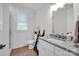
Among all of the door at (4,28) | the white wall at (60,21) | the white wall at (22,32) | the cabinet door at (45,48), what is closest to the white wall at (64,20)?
the white wall at (60,21)

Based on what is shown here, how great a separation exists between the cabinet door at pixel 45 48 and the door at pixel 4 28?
490 millimetres

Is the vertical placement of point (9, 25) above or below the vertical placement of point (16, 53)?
above

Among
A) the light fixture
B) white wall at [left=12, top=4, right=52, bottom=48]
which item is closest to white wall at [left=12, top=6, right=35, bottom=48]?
white wall at [left=12, top=4, right=52, bottom=48]

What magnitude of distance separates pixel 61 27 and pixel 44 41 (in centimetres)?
34

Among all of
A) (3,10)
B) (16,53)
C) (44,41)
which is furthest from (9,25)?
(44,41)

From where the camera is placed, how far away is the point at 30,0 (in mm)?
1983

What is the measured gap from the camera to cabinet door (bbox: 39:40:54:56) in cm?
191

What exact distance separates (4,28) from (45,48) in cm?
69

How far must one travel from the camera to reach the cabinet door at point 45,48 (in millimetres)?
1909

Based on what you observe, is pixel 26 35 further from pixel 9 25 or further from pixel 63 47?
pixel 63 47

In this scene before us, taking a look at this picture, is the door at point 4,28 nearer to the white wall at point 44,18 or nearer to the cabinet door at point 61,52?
the white wall at point 44,18

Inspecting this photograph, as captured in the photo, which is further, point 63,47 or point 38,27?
point 38,27

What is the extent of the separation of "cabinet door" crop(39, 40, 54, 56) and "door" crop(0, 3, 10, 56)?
0.49 metres

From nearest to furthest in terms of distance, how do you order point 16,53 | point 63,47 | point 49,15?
1. point 63,47
2. point 16,53
3. point 49,15
